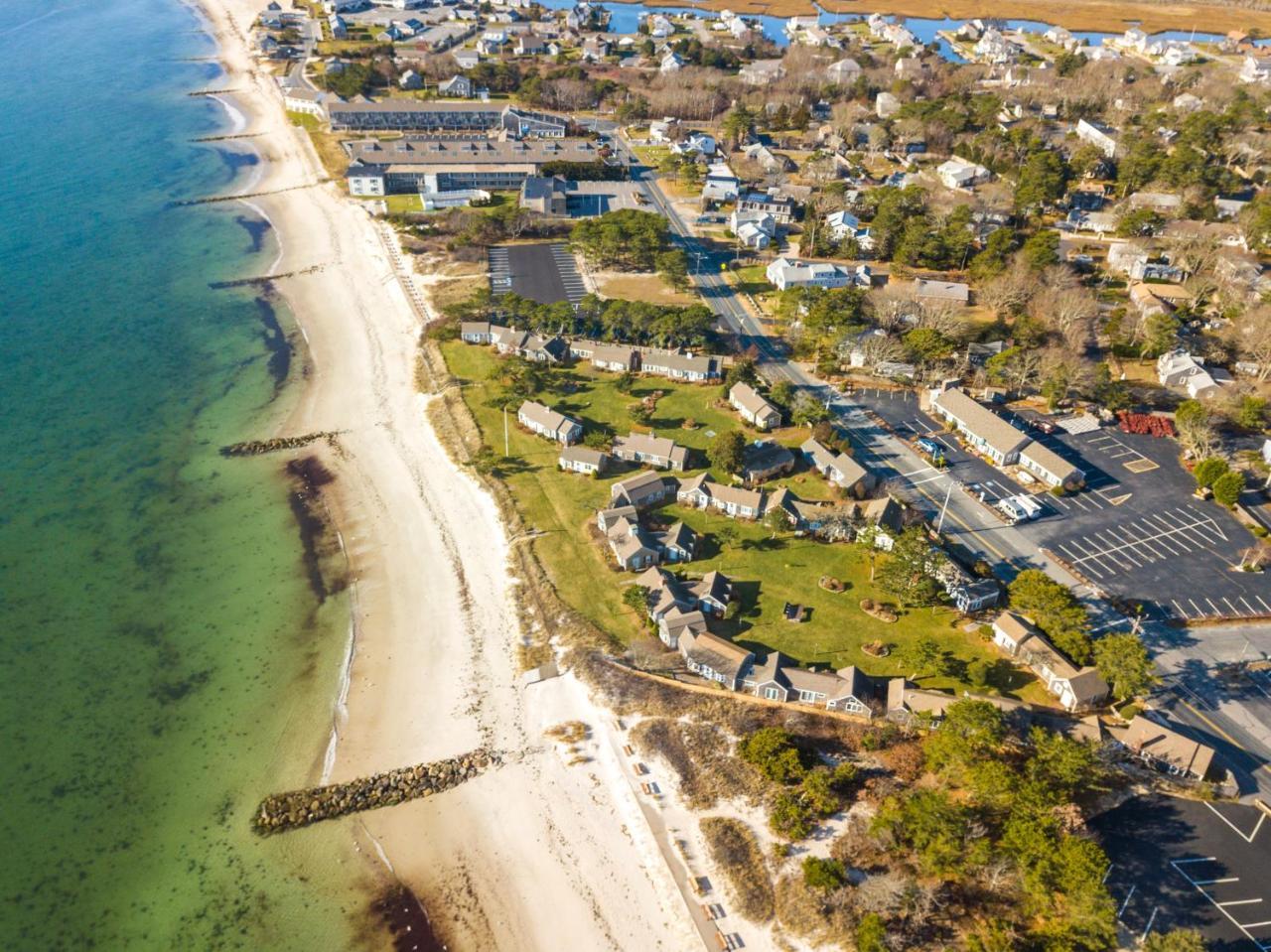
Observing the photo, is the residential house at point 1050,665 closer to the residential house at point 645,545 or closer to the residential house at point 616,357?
the residential house at point 645,545

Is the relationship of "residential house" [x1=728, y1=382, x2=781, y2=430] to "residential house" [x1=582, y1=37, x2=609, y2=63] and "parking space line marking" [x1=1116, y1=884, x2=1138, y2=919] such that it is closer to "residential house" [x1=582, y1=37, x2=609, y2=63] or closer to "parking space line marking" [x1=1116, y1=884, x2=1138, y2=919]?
"parking space line marking" [x1=1116, y1=884, x2=1138, y2=919]

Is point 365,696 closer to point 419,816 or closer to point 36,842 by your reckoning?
point 419,816

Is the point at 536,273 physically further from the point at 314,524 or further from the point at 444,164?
the point at 314,524

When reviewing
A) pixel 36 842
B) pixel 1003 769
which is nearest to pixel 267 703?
pixel 36 842

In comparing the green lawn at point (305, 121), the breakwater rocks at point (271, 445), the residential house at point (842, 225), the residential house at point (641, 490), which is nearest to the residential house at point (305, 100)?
the green lawn at point (305, 121)

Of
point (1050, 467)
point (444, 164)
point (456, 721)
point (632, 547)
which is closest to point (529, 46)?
point (444, 164)

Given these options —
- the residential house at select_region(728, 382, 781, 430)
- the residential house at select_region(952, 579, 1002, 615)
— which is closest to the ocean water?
the residential house at select_region(728, 382, 781, 430)
